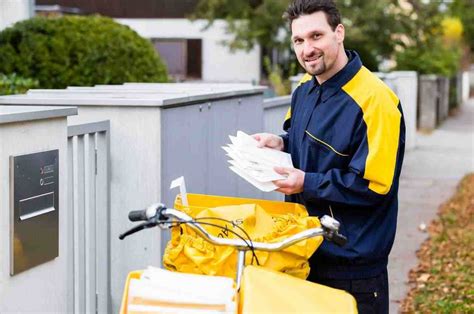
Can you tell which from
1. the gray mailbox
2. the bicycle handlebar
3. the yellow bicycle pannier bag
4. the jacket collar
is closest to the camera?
the bicycle handlebar

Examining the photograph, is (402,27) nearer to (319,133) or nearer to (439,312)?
(439,312)

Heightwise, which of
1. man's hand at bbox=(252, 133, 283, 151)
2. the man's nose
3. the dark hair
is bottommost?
man's hand at bbox=(252, 133, 283, 151)

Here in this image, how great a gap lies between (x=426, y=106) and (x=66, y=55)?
1445 cm

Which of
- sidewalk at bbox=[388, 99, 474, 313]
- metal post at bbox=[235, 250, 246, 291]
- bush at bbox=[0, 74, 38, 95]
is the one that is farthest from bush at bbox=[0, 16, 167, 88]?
metal post at bbox=[235, 250, 246, 291]

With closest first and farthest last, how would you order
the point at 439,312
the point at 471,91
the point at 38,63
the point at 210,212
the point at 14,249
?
the point at 210,212, the point at 14,249, the point at 439,312, the point at 38,63, the point at 471,91

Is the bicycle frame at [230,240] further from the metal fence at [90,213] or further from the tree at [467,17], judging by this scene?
the tree at [467,17]

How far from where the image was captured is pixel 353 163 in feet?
12.6

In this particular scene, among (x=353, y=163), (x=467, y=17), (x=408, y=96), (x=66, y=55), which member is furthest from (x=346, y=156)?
(x=467, y=17)

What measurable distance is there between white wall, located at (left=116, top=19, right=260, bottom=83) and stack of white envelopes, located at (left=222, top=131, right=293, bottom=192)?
23225mm

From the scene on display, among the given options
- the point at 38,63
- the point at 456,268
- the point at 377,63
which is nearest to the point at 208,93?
the point at 456,268

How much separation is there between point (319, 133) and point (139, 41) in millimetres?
7079

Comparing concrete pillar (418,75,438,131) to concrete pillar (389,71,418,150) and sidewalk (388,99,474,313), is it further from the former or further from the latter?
concrete pillar (389,71,418,150)

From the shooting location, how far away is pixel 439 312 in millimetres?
7051

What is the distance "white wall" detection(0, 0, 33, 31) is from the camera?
1088 centimetres
